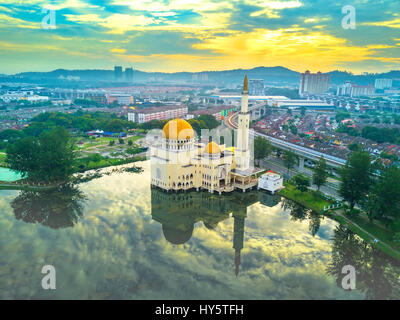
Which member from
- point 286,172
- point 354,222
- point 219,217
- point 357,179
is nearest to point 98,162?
point 219,217

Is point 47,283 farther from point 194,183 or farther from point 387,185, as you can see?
point 387,185

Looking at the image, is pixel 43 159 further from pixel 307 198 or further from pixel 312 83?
pixel 312 83

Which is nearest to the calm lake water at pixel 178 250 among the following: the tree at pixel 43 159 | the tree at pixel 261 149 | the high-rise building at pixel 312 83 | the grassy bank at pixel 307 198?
the grassy bank at pixel 307 198

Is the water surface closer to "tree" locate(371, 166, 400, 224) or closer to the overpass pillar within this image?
the overpass pillar

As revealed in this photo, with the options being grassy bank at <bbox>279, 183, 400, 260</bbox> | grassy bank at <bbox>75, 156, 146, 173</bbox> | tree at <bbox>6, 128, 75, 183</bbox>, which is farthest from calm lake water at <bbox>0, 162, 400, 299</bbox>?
grassy bank at <bbox>75, 156, 146, 173</bbox>

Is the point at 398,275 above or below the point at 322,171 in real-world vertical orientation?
below
